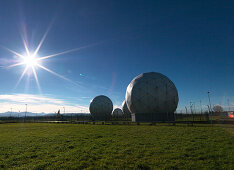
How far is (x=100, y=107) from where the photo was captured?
2219 inches

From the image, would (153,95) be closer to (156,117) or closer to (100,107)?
(156,117)

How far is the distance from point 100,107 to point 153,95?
2928cm

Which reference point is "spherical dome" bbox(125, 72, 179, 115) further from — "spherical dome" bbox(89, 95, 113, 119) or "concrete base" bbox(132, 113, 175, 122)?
"spherical dome" bbox(89, 95, 113, 119)

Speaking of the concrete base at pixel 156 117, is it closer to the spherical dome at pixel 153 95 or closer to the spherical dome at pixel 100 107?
the spherical dome at pixel 153 95

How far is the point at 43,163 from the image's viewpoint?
21.5ft

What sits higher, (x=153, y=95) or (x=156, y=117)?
(x=153, y=95)

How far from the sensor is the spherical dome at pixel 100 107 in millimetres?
56469

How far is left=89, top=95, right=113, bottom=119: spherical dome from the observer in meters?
56.5

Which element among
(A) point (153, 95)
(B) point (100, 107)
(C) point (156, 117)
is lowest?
(C) point (156, 117)

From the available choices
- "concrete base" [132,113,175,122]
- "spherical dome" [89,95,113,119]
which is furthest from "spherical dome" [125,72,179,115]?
"spherical dome" [89,95,113,119]

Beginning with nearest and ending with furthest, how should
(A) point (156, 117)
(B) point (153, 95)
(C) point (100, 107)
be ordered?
(A) point (156, 117), (B) point (153, 95), (C) point (100, 107)

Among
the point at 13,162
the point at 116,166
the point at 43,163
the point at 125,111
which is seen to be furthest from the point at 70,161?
the point at 125,111

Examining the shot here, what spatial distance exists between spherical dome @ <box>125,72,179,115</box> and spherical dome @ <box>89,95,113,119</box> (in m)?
23.3

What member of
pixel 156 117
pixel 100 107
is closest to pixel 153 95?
pixel 156 117
